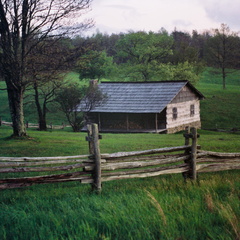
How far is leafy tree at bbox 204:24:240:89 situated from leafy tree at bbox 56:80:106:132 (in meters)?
30.0

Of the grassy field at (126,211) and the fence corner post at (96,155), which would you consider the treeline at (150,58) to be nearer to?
the fence corner post at (96,155)

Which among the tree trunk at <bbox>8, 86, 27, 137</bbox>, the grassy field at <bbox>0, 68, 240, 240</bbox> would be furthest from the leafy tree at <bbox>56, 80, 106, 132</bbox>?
the grassy field at <bbox>0, 68, 240, 240</bbox>

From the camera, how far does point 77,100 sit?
24.8 metres

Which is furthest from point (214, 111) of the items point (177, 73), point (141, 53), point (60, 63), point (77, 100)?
point (60, 63)

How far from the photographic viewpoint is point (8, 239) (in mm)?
5473

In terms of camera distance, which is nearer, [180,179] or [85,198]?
[85,198]

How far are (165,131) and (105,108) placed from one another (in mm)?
5593

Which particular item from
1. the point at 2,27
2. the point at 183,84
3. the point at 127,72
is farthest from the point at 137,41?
the point at 2,27

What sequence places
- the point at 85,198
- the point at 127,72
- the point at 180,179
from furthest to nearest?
1. the point at 127,72
2. the point at 180,179
3. the point at 85,198

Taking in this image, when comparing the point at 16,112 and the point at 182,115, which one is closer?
the point at 16,112

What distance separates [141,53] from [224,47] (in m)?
14.6

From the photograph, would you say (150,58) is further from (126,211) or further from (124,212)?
(124,212)

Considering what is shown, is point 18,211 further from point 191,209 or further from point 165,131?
point 165,131

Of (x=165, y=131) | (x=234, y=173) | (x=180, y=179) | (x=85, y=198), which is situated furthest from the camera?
(x=165, y=131)
